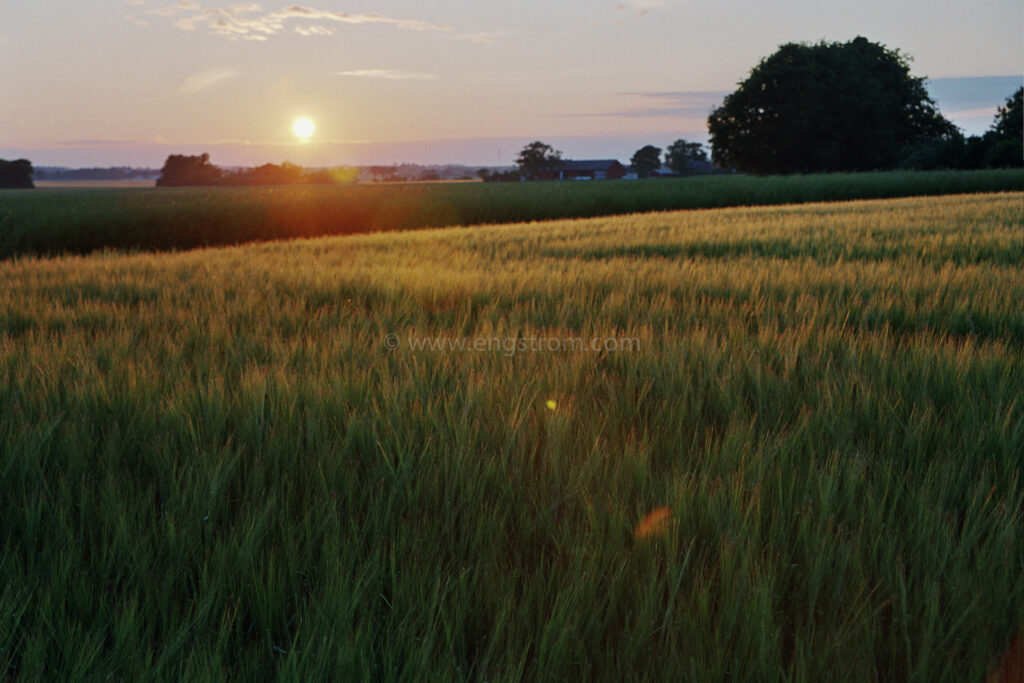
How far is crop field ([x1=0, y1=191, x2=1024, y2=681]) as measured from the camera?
0.93 meters

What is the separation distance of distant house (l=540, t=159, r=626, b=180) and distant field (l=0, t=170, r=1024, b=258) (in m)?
80.6

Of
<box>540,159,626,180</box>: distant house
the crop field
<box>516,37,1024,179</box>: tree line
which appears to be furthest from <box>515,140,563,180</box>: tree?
the crop field

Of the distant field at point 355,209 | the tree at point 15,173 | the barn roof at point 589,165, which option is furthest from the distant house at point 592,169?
the distant field at point 355,209

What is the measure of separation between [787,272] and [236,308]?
127 inches

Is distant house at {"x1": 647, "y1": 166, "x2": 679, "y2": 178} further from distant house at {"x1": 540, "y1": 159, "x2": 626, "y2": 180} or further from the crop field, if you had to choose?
the crop field

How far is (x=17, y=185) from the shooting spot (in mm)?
72625

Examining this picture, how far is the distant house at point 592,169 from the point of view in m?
114

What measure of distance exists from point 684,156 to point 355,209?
106820 mm

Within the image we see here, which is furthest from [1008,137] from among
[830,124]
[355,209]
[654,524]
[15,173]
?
[15,173]

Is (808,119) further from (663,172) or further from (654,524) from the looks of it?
(663,172)

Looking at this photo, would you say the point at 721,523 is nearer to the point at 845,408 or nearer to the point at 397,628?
the point at 397,628

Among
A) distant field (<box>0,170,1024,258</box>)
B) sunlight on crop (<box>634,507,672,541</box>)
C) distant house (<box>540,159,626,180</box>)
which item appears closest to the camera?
sunlight on crop (<box>634,507,672,541</box>)

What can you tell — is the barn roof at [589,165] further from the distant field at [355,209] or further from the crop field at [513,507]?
the crop field at [513,507]

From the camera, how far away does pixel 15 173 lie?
237 feet
